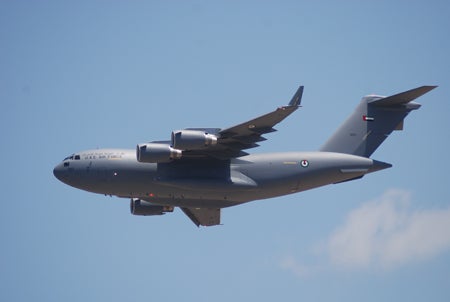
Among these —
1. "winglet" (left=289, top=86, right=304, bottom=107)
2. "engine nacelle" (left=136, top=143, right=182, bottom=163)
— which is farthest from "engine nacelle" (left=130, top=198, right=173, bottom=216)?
"winglet" (left=289, top=86, right=304, bottom=107)

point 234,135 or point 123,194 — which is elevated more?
point 234,135

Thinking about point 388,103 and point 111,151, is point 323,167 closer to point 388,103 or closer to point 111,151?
point 388,103

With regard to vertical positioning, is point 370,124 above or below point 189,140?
above

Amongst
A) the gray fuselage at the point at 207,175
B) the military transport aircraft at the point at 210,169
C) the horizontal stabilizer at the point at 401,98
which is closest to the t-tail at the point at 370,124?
the horizontal stabilizer at the point at 401,98

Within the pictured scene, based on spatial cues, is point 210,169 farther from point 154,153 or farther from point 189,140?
point 154,153

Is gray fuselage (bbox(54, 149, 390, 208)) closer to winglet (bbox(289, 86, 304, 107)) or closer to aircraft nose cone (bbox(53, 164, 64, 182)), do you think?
aircraft nose cone (bbox(53, 164, 64, 182))

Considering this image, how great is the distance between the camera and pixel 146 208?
2684 cm

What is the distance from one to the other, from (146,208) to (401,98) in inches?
339

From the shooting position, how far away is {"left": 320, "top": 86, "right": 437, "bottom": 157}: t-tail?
2502 cm

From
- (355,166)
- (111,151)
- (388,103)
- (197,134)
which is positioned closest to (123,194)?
(111,151)

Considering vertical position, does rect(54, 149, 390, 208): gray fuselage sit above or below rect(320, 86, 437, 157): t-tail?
below

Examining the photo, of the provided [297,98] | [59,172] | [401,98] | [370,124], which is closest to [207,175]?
[297,98]

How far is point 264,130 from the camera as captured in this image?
75.1ft

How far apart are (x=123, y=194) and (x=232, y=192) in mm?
3033
